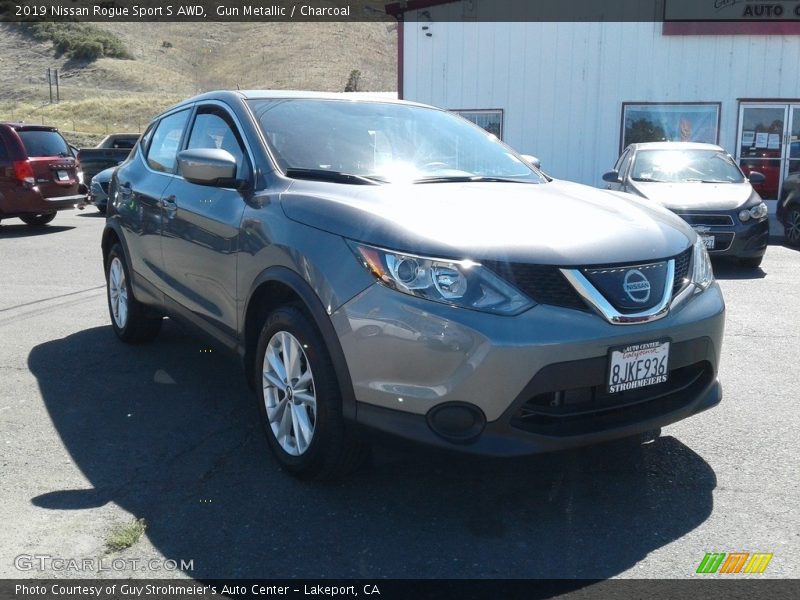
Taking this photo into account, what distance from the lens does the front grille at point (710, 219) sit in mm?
9305

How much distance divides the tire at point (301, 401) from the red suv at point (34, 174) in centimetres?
1128

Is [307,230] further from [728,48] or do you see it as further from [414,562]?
[728,48]

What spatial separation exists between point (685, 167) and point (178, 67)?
253ft

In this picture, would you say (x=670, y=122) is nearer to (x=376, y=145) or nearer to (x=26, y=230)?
(x=26, y=230)

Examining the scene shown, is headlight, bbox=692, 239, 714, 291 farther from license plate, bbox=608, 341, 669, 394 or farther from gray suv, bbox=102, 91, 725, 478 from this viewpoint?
license plate, bbox=608, 341, 669, 394

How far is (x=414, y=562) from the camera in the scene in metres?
2.92

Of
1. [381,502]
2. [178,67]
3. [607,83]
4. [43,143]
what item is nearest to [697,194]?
[381,502]

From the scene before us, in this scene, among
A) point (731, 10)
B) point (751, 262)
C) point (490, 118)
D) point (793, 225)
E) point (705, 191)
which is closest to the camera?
point (751, 262)

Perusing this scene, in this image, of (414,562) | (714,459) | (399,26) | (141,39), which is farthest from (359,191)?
(141,39)

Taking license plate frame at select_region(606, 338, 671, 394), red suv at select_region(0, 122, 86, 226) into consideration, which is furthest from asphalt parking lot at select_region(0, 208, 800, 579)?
red suv at select_region(0, 122, 86, 226)

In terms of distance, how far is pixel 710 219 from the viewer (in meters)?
9.35

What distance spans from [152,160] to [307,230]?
2.47 m

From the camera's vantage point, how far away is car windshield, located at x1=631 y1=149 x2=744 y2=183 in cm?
1048

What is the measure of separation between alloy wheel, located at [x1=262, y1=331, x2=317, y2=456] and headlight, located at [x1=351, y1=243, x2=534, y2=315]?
611mm
